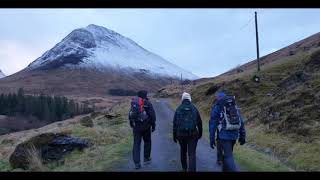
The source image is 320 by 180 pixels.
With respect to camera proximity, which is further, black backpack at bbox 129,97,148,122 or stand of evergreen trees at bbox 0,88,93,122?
stand of evergreen trees at bbox 0,88,93,122

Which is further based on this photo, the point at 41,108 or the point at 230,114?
the point at 41,108

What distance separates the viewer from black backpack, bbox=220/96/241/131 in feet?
39.4

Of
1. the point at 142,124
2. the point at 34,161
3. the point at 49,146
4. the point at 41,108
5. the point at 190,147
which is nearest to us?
the point at 190,147

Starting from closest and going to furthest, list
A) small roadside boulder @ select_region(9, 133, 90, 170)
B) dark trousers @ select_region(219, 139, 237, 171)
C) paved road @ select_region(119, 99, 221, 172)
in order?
1. dark trousers @ select_region(219, 139, 237, 171)
2. paved road @ select_region(119, 99, 221, 172)
3. small roadside boulder @ select_region(9, 133, 90, 170)

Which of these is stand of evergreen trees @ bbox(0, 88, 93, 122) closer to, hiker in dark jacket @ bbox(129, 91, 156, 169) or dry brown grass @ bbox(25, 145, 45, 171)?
dry brown grass @ bbox(25, 145, 45, 171)

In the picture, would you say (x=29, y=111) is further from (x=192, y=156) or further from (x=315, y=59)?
(x=192, y=156)

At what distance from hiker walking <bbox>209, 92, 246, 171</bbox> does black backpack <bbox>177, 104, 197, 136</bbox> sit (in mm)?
831

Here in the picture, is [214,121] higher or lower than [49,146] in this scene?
higher

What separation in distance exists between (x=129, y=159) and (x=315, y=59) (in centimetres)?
2808

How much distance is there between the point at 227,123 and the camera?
12000 mm

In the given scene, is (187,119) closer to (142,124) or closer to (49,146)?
(142,124)

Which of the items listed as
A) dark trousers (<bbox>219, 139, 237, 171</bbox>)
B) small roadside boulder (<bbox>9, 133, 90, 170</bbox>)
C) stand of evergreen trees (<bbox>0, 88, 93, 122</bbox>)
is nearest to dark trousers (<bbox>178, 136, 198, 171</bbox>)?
dark trousers (<bbox>219, 139, 237, 171</bbox>)

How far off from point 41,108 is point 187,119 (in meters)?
119

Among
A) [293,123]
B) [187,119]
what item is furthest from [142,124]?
[293,123]
